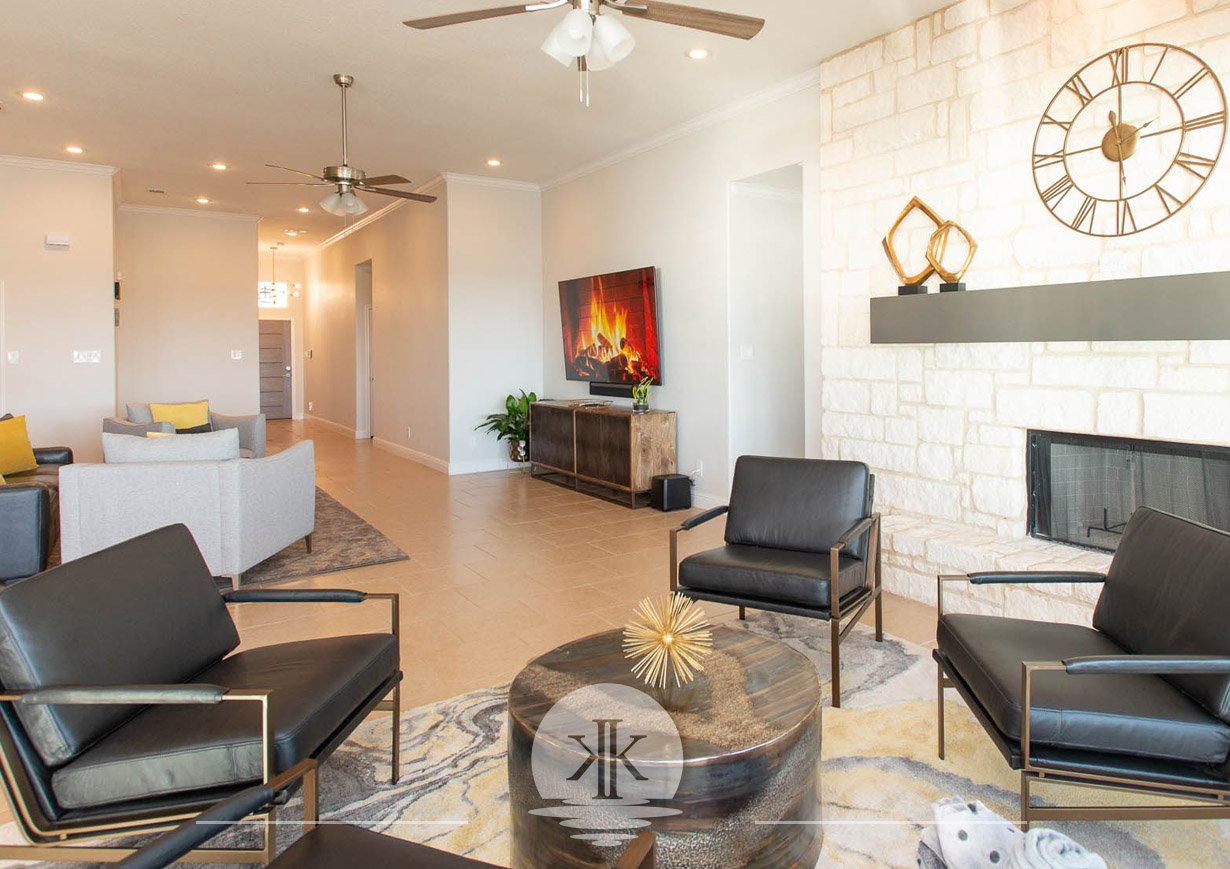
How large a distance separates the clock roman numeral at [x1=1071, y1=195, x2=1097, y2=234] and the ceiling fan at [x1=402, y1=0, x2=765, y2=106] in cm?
185

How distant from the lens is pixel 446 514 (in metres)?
6.46

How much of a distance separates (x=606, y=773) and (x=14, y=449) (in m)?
5.84

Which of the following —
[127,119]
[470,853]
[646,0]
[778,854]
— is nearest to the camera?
[778,854]

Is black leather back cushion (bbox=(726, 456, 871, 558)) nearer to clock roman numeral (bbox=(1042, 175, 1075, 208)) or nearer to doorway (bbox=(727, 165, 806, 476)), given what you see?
clock roman numeral (bbox=(1042, 175, 1075, 208))

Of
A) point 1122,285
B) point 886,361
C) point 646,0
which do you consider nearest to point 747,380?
point 886,361

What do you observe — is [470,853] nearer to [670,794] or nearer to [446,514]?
[670,794]

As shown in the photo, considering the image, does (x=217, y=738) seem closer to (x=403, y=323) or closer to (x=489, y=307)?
(x=489, y=307)

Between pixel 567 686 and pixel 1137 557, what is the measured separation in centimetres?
178

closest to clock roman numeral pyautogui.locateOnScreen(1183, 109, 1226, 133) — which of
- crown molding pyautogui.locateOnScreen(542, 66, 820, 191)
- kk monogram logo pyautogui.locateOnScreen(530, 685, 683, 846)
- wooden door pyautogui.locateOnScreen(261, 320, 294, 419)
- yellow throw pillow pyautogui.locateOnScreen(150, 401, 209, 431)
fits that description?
crown molding pyautogui.locateOnScreen(542, 66, 820, 191)

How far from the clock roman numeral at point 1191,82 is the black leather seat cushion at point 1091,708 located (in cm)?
250

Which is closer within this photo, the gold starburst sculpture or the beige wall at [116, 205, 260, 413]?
the gold starburst sculpture

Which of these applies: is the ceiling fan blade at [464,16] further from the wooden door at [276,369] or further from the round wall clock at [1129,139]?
the wooden door at [276,369]

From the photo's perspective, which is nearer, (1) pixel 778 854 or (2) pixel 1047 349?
(1) pixel 778 854

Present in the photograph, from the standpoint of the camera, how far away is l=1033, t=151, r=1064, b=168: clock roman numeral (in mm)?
3773
